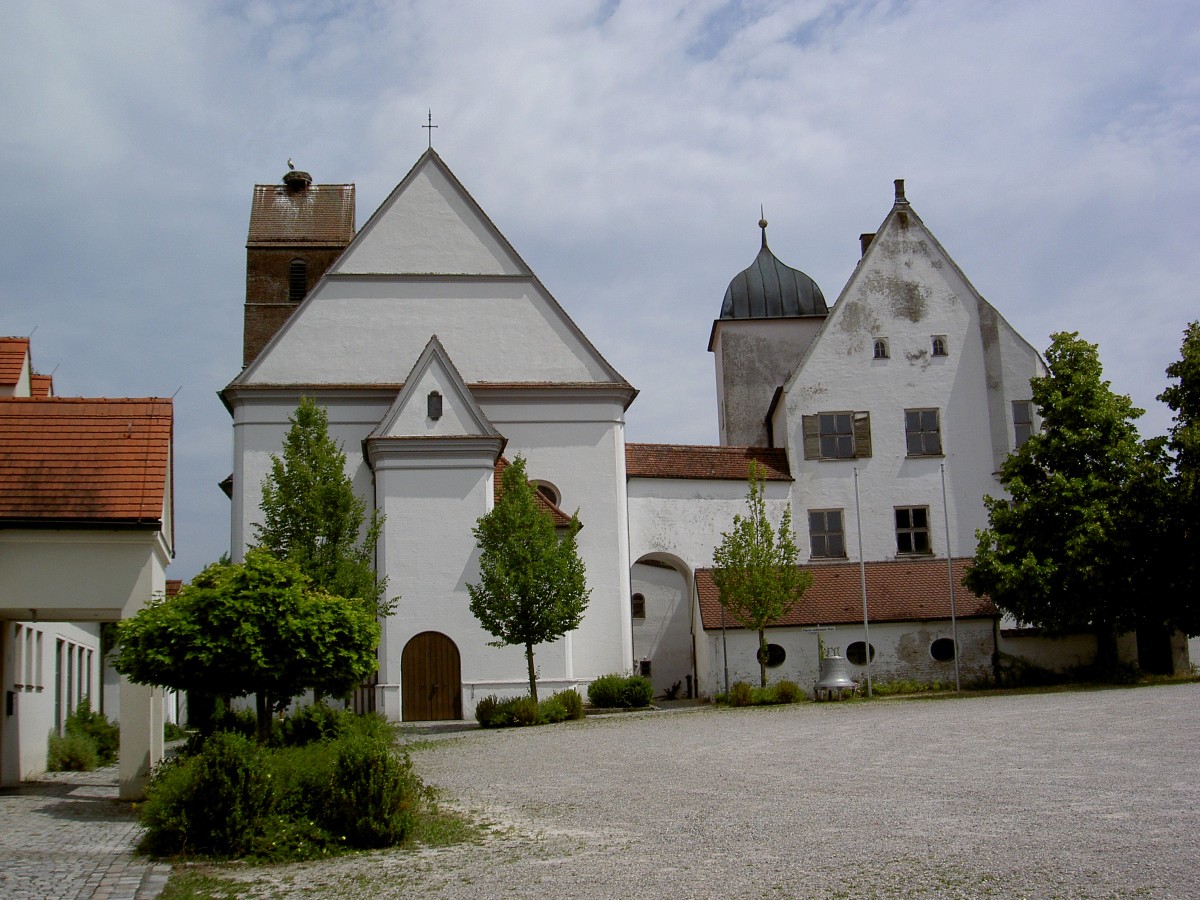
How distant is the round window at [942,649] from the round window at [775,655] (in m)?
4.11

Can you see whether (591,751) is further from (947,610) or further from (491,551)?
(947,610)

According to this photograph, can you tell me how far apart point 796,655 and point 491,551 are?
10013 millimetres

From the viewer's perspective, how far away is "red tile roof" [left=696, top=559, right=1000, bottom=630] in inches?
1383

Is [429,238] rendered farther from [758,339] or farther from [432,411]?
[758,339]

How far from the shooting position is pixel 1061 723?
20500 millimetres

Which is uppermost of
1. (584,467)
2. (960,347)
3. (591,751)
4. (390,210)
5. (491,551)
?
(390,210)

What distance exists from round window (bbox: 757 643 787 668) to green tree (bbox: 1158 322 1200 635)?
995cm

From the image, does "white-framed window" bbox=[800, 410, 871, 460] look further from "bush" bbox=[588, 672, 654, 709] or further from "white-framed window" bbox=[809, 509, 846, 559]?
"bush" bbox=[588, 672, 654, 709]

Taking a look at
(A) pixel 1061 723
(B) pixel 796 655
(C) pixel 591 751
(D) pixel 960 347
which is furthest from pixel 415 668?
(D) pixel 960 347

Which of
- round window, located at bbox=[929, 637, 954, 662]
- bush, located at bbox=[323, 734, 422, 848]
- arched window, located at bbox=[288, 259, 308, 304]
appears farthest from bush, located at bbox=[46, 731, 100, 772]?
arched window, located at bbox=[288, 259, 308, 304]

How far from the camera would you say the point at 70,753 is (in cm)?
2295

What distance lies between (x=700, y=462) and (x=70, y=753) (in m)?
21.6

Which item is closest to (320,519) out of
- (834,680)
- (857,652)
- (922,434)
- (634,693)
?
(634,693)

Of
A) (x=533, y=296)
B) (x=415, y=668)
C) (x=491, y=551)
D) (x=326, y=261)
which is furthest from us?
(x=326, y=261)
